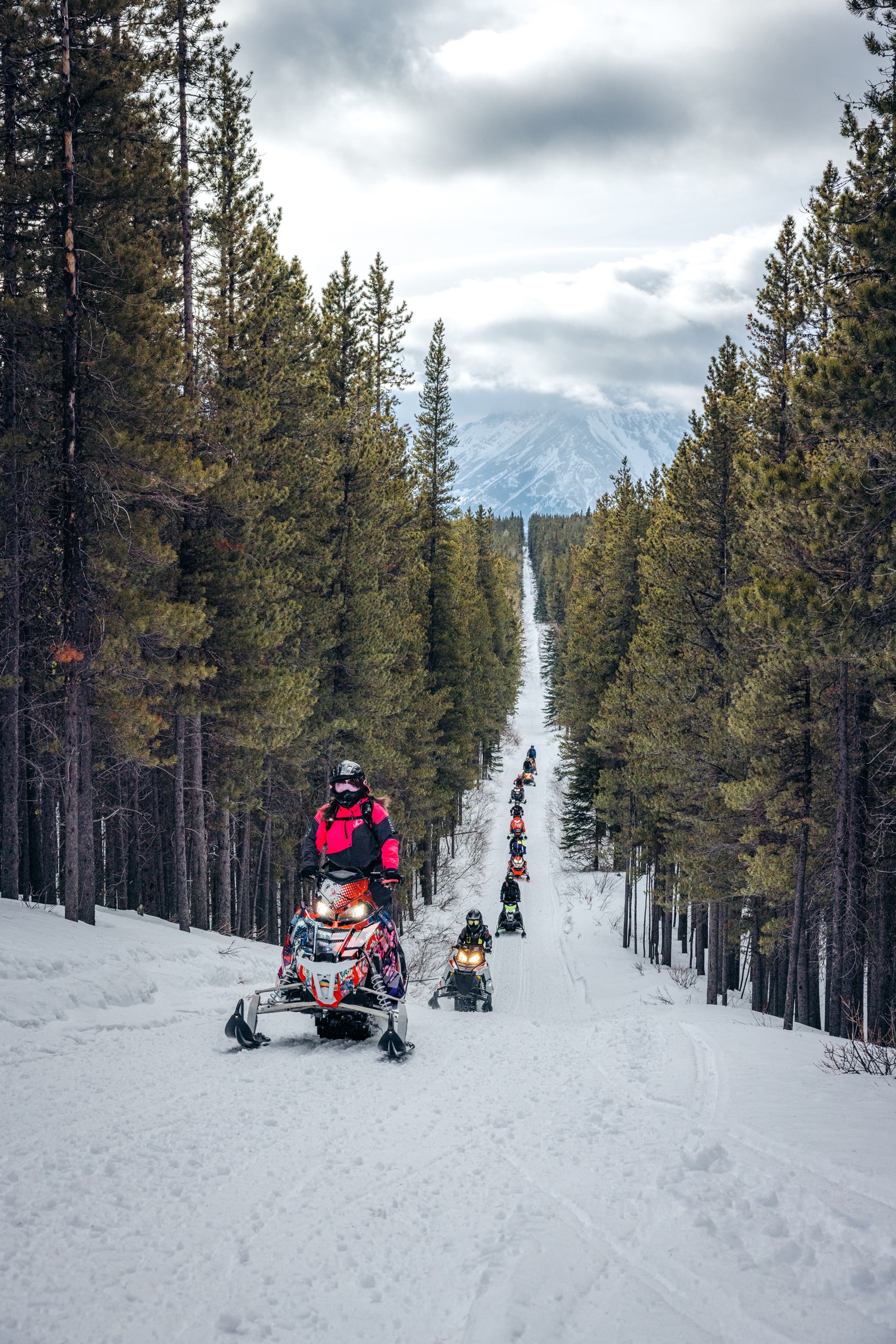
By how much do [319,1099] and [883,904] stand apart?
12.6 m

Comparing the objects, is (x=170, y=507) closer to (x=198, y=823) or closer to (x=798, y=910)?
(x=198, y=823)

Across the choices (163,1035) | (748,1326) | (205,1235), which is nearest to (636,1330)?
(748,1326)

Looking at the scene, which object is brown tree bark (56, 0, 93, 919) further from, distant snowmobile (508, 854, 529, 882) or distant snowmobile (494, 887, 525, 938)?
distant snowmobile (508, 854, 529, 882)

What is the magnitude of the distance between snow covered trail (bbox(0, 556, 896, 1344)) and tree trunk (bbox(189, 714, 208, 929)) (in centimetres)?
869

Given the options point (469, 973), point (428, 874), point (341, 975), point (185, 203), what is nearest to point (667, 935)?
point (428, 874)

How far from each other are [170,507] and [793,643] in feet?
35.8

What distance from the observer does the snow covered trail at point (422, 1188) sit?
3080mm

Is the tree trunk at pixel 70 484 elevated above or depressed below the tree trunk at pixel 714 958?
above

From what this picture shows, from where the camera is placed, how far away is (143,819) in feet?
73.3

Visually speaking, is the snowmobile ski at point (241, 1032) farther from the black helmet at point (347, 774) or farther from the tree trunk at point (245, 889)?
the tree trunk at point (245, 889)

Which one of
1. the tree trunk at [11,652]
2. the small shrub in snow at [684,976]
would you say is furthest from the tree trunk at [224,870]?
the small shrub in snow at [684,976]

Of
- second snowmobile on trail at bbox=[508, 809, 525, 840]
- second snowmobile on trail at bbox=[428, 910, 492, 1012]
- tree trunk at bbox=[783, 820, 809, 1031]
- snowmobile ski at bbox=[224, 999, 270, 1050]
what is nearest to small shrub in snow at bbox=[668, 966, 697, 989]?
tree trunk at bbox=[783, 820, 809, 1031]

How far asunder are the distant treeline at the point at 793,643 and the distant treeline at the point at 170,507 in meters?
8.60

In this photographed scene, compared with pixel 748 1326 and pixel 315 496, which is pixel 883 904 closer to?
pixel 748 1326
